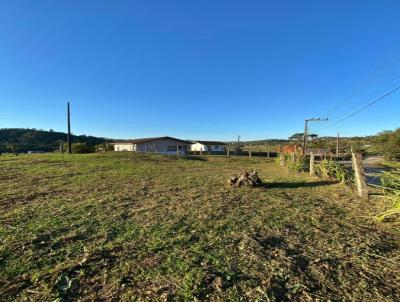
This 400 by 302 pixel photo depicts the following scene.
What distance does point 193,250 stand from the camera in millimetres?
2637

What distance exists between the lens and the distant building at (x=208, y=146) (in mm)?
52781

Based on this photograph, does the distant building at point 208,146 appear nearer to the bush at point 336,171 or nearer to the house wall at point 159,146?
the house wall at point 159,146

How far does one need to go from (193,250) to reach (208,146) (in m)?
50.4

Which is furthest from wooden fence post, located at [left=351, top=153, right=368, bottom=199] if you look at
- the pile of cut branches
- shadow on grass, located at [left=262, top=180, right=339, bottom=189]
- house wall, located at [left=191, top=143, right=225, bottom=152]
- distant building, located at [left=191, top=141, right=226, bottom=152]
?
house wall, located at [left=191, top=143, right=225, bottom=152]

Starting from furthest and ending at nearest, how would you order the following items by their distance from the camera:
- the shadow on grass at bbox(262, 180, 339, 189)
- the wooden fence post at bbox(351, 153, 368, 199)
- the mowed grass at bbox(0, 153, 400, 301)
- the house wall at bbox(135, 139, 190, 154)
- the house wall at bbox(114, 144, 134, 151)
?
the house wall at bbox(114, 144, 134, 151) < the house wall at bbox(135, 139, 190, 154) < the shadow on grass at bbox(262, 180, 339, 189) < the wooden fence post at bbox(351, 153, 368, 199) < the mowed grass at bbox(0, 153, 400, 301)

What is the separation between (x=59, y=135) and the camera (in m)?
56.8

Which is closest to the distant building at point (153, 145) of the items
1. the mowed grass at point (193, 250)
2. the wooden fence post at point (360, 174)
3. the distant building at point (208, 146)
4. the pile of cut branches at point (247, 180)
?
the distant building at point (208, 146)

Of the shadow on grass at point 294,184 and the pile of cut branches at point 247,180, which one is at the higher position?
the pile of cut branches at point 247,180

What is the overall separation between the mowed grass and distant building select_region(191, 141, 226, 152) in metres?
47.5

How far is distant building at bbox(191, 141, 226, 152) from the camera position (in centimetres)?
Answer: 5278

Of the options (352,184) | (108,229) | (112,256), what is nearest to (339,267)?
(112,256)

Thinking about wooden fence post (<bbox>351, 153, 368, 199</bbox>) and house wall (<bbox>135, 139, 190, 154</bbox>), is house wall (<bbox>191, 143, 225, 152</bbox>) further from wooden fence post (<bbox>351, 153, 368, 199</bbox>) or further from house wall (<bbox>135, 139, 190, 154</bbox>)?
wooden fence post (<bbox>351, 153, 368, 199</bbox>)

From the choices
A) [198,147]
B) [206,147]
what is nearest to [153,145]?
[198,147]

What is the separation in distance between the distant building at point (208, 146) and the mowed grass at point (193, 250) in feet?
156
